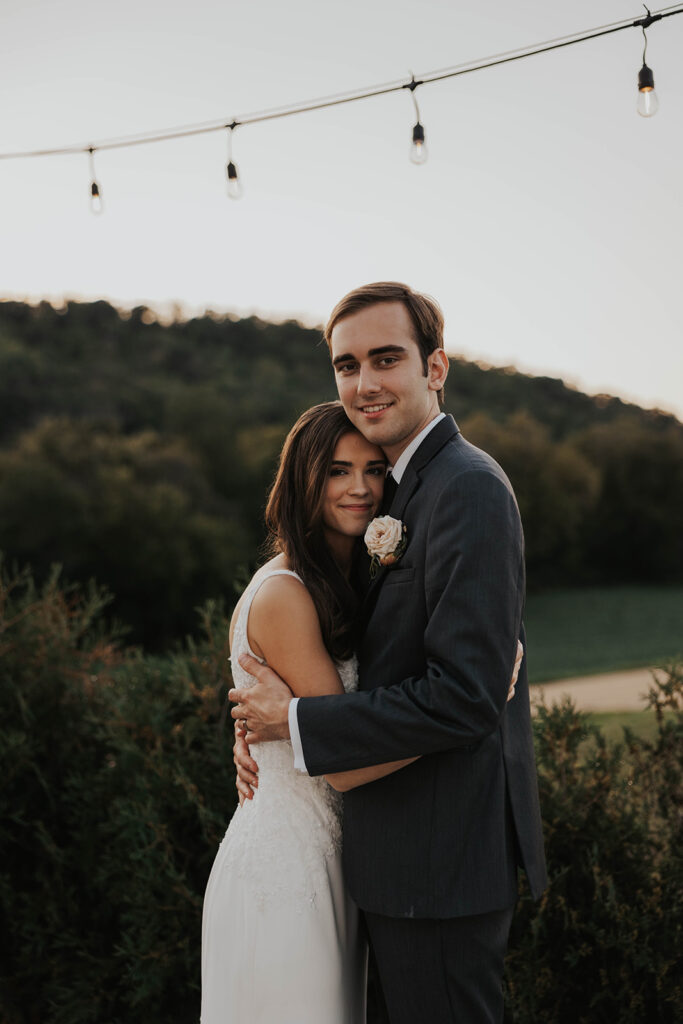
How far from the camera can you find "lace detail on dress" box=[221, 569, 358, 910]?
2.26m

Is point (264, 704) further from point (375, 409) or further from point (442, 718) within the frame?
point (375, 409)

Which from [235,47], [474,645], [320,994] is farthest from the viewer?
[235,47]

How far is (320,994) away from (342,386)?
62.3 inches

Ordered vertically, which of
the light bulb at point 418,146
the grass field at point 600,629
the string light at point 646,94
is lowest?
the grass field at point 600,629

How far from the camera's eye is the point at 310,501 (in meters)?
2.50

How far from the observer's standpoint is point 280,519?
2549 millimetres

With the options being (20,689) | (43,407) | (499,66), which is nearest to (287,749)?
(20,689)

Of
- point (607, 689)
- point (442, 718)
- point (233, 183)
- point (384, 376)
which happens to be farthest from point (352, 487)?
point (607, 689)

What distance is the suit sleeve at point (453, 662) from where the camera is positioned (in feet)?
6.31

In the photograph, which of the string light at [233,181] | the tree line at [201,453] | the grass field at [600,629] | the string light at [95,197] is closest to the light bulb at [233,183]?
the string light at [233,181]

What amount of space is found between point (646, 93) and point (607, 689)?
502 inches

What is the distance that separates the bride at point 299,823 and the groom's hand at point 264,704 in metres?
0.04

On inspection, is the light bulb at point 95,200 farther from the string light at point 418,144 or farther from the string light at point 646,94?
the string light at point 646,94

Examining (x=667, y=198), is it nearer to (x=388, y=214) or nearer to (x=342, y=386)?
(x=388, y=214)
